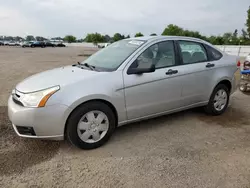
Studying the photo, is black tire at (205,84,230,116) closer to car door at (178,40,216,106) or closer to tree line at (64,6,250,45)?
car door at (178,40,216,106)

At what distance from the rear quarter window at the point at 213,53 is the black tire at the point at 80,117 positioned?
2.42 m

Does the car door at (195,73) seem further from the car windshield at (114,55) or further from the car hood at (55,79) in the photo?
the car hood at (55,79)

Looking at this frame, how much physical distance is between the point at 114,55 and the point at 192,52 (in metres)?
1.53

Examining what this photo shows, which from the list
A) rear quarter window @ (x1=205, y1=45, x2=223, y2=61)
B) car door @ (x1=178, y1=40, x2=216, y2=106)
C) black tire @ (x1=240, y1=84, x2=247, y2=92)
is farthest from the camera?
black tire @ (x1=240, y1=84, x2=247, y2=92)

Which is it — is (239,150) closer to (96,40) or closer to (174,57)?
(174,57)

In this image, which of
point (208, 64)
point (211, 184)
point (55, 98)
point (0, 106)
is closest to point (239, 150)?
point (211, 184)

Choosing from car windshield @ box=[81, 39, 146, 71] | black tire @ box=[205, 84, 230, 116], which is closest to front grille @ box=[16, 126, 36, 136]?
car windshield @ box=[81, 39, 146, 71]

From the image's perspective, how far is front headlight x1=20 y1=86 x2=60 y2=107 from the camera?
2689 mm

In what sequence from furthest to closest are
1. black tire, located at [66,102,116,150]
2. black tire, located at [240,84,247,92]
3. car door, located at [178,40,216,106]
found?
black tire, located at [240,84,247,92], car door, located at [178,40,216,106], black tire, located at [66,102,116,150]

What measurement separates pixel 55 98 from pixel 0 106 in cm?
277

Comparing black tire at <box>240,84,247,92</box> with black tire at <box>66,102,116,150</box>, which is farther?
black tire at <box>240,84,247,92</box>

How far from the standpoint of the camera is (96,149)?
10.1 feet

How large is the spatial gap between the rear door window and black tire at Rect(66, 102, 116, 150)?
1.76m

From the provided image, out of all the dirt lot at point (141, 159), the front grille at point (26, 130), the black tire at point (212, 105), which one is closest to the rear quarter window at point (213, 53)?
the black tire at point (212, 105)
